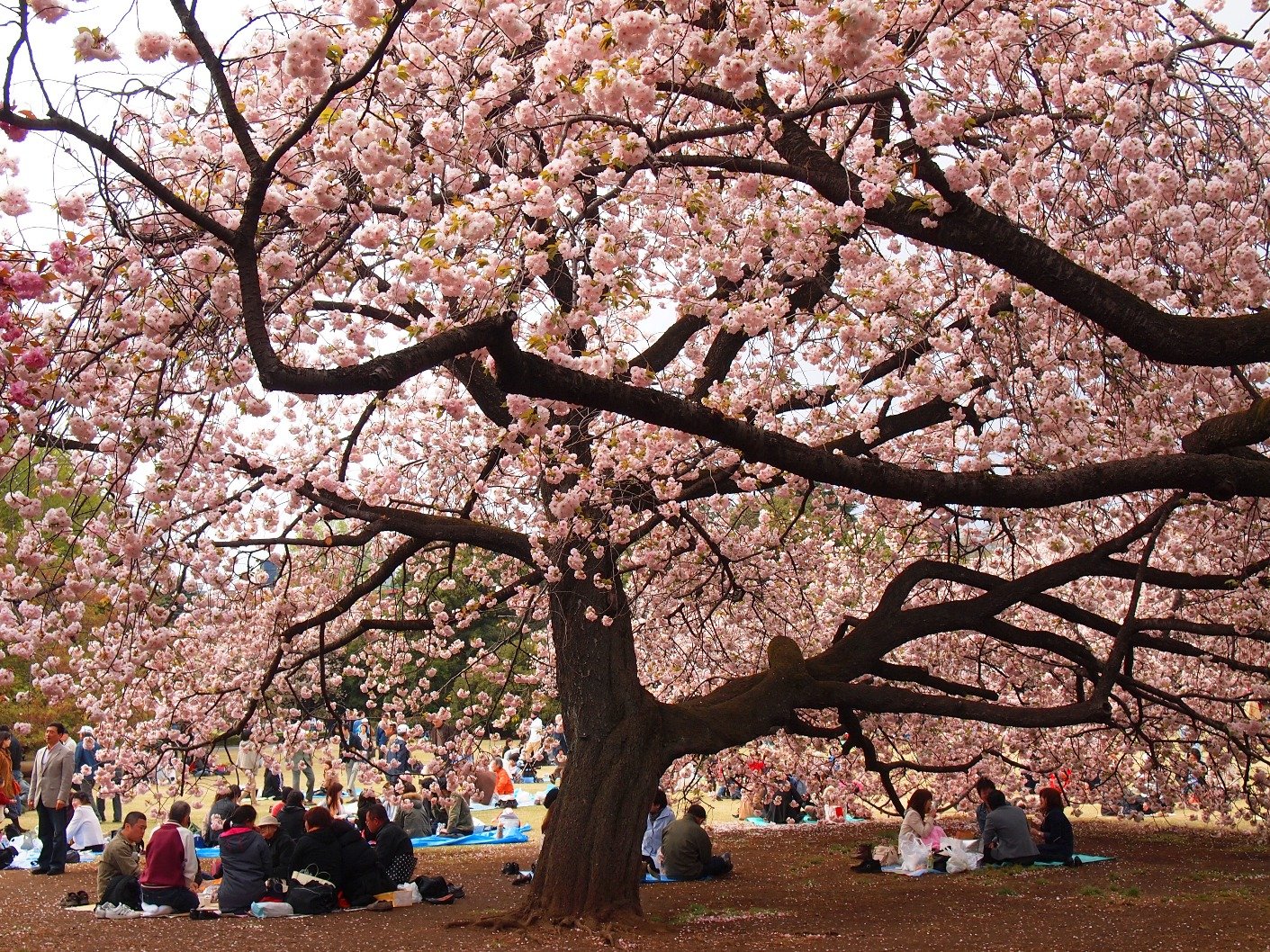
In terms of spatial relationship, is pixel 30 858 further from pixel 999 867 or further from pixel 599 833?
pixel 999 867

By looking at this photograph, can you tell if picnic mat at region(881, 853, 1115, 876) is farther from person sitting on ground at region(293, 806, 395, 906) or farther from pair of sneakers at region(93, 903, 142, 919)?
pair of sneakers at region(93, 903, 142, 919)

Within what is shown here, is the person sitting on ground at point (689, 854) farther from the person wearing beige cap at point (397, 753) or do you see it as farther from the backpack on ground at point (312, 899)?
the backpack on ground at point (312, 899)

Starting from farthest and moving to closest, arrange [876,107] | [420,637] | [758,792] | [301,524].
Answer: [758,792], [420,637], [301,524], [876,107]

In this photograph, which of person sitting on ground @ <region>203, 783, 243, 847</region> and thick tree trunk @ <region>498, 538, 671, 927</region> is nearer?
thick tree trunk @ <region>498, 538, 671, 927</region>

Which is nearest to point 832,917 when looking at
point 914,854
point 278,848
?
point 914,854

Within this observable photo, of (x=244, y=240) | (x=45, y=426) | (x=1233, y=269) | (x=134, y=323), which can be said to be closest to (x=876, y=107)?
(x=1233, y=269)

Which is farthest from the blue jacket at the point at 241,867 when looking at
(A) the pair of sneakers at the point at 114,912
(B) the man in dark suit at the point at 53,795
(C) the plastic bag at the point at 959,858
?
(C) the plastic bag at the point at 959,858

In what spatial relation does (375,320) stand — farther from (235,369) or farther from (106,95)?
(106,95)

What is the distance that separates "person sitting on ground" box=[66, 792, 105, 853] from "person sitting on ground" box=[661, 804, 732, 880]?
647cm

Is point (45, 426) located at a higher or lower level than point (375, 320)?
lower

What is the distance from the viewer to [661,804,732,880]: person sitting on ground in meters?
10.4

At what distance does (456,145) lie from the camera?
530cm

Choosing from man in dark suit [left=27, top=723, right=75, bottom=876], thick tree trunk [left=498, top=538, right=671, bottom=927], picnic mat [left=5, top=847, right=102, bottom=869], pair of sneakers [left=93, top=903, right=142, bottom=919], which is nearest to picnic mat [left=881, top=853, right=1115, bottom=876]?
thick tree trunk [left=498, top=538, right=671, bottom=927]

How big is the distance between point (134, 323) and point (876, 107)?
144 inches
